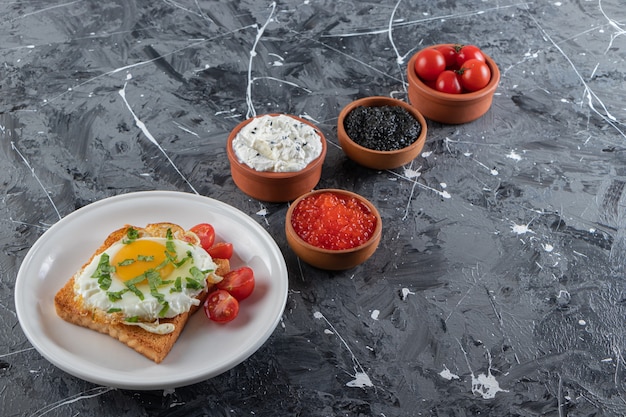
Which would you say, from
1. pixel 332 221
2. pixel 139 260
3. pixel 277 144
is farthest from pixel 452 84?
pixel 139 260

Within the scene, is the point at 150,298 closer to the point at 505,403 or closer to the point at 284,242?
the point at 284,242

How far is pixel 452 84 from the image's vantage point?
3.54 metres

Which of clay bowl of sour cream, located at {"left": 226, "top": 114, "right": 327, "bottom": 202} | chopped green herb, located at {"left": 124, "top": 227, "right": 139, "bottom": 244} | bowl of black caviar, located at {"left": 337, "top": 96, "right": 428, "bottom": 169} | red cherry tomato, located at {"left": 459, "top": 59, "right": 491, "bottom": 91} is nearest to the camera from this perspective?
chopped green herb, located at {"left": 124, "top": 227, "right": 139, "bottom": 244}

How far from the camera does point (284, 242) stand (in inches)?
117

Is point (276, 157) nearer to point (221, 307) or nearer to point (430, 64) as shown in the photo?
point (221, 307)

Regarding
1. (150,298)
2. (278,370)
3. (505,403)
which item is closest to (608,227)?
(505,403)

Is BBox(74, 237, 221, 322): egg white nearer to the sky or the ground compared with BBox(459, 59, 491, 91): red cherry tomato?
nearer to the sky

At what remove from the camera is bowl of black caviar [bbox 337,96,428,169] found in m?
3.22

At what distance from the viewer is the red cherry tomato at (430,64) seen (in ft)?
11.8

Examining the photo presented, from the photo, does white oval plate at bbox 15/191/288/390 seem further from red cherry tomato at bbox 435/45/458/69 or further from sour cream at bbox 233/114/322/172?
red cherry tomato at bbox 435/45/458/69

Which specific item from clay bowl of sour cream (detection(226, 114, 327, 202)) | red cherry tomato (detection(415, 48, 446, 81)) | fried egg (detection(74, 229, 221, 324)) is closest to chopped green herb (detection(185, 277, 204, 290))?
fried egg (detection(74, 229, 221, 324))

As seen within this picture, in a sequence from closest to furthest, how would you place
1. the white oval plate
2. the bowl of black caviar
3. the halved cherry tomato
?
the white oval plate < the halved cherry tomato < the bowl of black caviar

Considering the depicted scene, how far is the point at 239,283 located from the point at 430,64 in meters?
1.72

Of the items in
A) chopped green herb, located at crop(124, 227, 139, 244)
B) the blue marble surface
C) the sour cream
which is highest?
chopped green herb, located at crop(124, 227, 139, 244)
